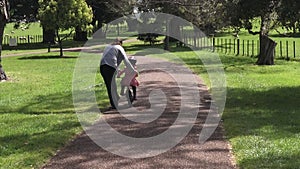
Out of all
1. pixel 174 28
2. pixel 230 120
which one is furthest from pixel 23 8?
pixel 230 120

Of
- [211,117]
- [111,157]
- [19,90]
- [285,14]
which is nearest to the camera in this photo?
[111,157]

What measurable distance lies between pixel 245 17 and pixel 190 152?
8850 mm

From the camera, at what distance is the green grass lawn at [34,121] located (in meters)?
7.85

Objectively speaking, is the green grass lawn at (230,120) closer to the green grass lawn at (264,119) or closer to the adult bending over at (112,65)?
the green grass lawn at (264,119)

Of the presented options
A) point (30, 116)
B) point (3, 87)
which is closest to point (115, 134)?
point (30, 116)

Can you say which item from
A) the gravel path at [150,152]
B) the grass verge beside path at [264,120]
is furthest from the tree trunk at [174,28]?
the gravel path at [150,152]

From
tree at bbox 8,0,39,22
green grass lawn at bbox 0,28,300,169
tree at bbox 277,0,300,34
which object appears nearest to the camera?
green grass lawn at bbox 0,28,300,169

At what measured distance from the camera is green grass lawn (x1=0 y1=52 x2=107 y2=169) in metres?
7.85

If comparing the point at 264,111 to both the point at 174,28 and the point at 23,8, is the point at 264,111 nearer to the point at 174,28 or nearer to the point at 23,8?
the point at 174,28

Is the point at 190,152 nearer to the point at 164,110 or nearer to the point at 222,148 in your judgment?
the point at 222,148

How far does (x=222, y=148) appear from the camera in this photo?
8016mm

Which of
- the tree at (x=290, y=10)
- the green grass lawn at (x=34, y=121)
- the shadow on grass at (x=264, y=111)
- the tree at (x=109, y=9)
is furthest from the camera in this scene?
the tree at (x=109, y=9)

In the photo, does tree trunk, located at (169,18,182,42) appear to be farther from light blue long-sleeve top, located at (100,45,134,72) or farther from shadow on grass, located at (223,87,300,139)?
light blue long-sleeve top, located at (100,45,134,72)

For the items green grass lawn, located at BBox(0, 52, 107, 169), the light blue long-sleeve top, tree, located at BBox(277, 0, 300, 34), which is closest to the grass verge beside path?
tree, located at BBox(277, 0, 300, 34)
